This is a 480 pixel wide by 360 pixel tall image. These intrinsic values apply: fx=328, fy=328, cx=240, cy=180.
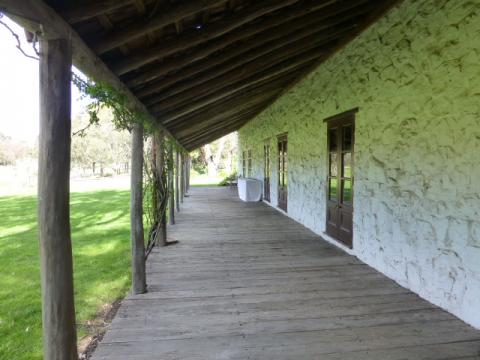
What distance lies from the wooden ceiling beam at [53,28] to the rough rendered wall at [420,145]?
107 inches

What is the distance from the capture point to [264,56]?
3.89 m

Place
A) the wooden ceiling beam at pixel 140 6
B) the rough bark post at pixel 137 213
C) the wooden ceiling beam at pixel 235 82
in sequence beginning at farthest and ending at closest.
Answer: the wooden ceiling beam at pixel 235 82 → the rough bark post at pixel 137 213 → the wooden ceiling beam at pixel 140 6

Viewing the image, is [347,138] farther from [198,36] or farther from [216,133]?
[216,133]

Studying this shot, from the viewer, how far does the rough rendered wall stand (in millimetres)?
2586

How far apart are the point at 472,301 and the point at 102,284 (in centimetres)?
382

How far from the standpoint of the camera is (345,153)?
15.4 ft

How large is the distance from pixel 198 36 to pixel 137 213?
179cm

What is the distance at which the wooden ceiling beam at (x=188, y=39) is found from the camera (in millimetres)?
2377

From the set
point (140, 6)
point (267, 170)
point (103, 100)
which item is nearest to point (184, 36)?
point (140, 6)

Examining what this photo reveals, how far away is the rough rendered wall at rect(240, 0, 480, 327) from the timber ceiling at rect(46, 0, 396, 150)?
516 mm

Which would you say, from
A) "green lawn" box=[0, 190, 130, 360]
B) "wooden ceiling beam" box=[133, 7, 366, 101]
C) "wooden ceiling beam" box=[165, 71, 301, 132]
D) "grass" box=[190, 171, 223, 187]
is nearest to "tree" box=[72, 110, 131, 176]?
"grass" box=[190, 171, 223, 187]

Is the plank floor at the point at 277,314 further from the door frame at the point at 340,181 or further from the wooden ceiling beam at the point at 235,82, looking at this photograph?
the wooden ceiling beam at the point at 235,82

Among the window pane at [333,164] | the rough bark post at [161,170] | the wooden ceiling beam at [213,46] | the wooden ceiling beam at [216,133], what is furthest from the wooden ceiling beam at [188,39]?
the wooden ceiling beam at [216,133]

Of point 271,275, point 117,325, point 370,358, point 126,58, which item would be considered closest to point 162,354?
point 117,325
